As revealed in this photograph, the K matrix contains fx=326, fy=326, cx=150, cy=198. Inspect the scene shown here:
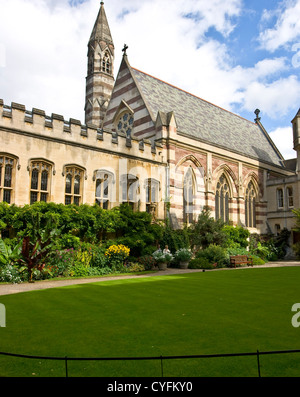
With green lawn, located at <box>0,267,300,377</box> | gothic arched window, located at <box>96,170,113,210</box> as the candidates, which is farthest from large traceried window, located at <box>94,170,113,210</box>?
green lawn, located at <box>0,267,300,377</box>

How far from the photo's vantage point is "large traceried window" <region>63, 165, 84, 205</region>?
54.6 feet

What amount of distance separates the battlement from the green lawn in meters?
8.98

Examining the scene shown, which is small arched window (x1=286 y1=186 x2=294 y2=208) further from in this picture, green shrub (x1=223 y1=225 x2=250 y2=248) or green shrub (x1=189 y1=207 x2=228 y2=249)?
green shrub (x1=189 y1=207 x2=228 y2=249)

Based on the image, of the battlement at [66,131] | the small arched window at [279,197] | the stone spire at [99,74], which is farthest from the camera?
the stone spire at [99,74]

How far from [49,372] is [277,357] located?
2761 millimetres

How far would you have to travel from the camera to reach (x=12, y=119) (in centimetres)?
1480

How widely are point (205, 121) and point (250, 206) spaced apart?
347 inches

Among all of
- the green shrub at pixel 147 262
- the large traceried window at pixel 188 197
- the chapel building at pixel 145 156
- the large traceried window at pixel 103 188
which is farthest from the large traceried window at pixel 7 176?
the large traceried window at pixel 188 197

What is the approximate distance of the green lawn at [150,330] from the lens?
380 cm

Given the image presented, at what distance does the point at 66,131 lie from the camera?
16609 mm

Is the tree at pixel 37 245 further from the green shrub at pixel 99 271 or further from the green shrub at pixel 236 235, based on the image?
the green shrub at pixel 236 235

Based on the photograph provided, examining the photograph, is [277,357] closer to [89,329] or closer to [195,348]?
[195,348]

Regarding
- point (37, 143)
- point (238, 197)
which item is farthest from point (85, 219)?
point (238, 197)

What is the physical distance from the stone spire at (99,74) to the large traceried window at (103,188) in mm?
17374
